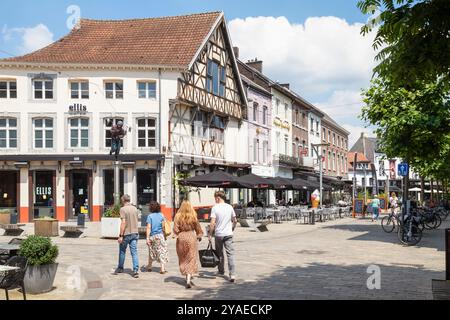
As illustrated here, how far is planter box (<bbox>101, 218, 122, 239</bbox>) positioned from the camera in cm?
1862

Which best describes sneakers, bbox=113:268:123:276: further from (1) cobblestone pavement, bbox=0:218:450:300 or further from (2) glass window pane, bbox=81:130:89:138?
(2) glass window pane, bbox=81:130:89:138

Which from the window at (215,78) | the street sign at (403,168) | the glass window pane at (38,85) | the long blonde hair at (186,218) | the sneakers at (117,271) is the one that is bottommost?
the sneakers at (117,271)

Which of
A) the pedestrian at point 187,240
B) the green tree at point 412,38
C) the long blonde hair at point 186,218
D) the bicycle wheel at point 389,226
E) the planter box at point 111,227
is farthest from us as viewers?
the bicycle wheel at point 389,226

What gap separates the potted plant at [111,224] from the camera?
18.6 m

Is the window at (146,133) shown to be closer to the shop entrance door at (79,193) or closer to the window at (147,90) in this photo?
the window at (147,90)

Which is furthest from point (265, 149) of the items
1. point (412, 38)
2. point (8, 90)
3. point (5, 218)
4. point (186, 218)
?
point (412, 38)

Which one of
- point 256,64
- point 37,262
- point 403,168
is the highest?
point 256,64

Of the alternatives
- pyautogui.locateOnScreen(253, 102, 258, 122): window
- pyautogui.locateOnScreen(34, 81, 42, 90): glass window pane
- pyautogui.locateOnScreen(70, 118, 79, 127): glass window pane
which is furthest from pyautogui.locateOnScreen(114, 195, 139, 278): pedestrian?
pyautogui.locateOnScreen(253, 102, 258, 122): window

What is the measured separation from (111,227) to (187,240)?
31.3 feet

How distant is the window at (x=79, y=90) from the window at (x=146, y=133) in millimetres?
3250

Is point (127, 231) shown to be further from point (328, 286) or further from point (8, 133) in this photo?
point (8, 133)

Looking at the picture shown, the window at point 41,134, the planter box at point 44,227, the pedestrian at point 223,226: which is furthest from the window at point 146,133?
the pedestrian at point 223,226

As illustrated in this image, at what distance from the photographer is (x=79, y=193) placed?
29.7 metres
